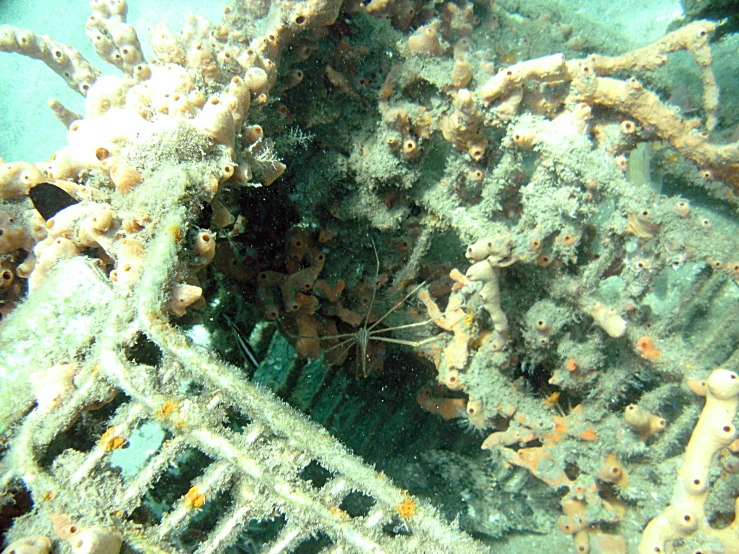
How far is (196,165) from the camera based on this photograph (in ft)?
6.36

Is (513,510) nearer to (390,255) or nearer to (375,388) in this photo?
(375,388)

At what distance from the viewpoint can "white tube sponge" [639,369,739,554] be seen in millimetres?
2307

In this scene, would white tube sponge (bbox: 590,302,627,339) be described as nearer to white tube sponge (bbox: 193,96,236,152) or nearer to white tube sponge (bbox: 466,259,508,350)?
white tube sponge (bbox: 466,259,508,350)

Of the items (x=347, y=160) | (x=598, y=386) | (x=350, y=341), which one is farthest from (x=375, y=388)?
(x=347, y=160)

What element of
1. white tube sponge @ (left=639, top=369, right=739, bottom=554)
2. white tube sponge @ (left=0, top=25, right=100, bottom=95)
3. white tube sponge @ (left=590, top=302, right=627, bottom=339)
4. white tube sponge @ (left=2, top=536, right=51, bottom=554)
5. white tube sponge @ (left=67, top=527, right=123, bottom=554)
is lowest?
white tube sponge @ (left=639, top=369, right=739, bottom=554)

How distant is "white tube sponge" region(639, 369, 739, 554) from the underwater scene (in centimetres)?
1

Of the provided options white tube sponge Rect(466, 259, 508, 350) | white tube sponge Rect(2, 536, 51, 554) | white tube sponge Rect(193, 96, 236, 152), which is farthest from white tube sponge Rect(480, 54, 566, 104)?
white tube sponge Rect(2, 536, 51, 554)

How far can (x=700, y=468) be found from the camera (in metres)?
2.34

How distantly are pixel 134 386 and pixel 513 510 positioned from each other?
345 cm

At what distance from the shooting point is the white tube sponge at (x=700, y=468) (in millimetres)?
2307

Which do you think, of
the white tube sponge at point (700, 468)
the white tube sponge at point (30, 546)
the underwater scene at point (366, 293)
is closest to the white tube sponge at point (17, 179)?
the underwater scene at point (366, 293)

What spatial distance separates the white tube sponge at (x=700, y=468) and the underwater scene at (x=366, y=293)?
1cm

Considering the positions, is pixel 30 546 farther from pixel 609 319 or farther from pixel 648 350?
pixel 648 350

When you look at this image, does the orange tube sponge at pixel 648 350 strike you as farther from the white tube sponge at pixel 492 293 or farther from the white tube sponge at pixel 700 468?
the white tube sponge at pixel 492 293
